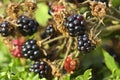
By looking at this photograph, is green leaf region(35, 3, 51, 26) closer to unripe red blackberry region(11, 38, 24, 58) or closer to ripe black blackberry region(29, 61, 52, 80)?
unripe red blackberry region(11, 38, 24, 58)

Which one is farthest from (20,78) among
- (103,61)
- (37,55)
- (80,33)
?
(103,61)

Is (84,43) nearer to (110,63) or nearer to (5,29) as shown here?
(110,63)

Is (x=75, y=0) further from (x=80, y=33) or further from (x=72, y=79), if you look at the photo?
(x=72, y=79)

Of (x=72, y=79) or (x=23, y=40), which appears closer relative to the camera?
(x=72, y=79)

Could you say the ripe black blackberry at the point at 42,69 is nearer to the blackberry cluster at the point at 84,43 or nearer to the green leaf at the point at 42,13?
the blackberry cluster at the point at 84,43

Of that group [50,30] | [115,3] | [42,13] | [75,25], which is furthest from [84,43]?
[42,13]

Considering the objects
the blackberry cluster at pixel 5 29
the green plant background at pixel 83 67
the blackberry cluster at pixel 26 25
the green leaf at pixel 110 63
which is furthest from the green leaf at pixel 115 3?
the blackberry cluster at pixel 5 29
